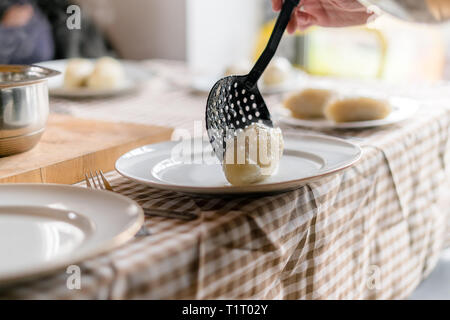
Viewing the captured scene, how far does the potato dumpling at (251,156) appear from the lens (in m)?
0.64

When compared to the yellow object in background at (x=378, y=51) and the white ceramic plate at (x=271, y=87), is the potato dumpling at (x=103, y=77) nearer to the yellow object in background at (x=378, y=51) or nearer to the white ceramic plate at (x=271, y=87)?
the white ceramic plate at (x=271, y=87)

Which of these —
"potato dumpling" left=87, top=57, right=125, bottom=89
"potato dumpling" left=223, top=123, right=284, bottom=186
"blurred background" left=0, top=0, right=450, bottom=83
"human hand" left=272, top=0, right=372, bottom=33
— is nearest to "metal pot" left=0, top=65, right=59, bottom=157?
"potato dumpling" left=223, top=123, right=284, bottom=186

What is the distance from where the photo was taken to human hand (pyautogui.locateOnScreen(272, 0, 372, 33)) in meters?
0.97

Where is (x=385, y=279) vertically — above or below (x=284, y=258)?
below

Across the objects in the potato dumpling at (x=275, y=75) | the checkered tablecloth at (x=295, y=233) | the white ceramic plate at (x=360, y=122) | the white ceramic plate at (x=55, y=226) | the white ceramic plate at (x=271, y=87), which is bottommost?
the checkered tablecloth at (x=295, y=233)

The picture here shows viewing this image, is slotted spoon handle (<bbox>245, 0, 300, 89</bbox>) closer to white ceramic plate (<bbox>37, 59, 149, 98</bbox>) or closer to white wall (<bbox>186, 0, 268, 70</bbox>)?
white ceramic plate (<bbox>37, 59, 149, 98</bbox>)

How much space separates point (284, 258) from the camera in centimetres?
69

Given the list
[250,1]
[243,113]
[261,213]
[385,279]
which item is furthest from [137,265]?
[250,1]

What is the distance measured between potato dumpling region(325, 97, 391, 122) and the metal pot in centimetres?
51

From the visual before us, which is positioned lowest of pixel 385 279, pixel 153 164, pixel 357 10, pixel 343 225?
pixel 385 279

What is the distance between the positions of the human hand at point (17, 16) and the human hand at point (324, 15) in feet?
7.13

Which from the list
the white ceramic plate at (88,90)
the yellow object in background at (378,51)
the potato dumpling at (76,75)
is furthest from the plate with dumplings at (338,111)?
the yellow object in background at (378,51)
